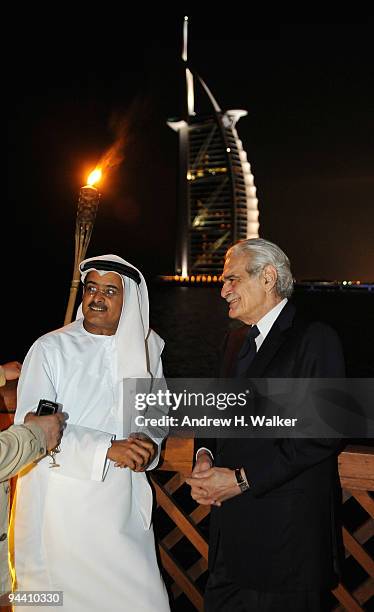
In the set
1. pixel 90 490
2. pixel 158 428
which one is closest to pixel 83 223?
pixel 158 428

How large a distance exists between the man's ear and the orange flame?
161cm

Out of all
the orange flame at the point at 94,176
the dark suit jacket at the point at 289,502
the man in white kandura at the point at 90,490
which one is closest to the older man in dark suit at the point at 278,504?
the dark suit jacket at the point at 289,502

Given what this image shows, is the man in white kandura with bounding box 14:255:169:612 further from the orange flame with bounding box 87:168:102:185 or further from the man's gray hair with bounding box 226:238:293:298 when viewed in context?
the orange flame with bounding box 87:168:102:185

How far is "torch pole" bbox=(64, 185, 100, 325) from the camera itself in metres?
3.17

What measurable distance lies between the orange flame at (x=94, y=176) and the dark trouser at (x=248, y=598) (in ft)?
7.64

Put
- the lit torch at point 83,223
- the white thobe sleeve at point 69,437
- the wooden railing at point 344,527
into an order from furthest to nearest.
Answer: the lit torch at point 83,223 < the wooden railing at point 344,527 < the white thobe sleeve at point 69,437

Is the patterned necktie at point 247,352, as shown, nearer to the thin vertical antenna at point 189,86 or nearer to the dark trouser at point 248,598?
the dark trouser at point 248,598

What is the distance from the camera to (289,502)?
210cm

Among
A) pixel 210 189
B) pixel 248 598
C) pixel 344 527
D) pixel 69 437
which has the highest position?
pixel 210 189

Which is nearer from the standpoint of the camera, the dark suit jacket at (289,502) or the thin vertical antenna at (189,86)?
the dark suit jacket at (289,502)

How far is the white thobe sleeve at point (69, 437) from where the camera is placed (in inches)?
90.5

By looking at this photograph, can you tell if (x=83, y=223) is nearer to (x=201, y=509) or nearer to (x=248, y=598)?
(x=201, y=509)

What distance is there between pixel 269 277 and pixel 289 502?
3.11ft

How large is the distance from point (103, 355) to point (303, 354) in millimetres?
1043
